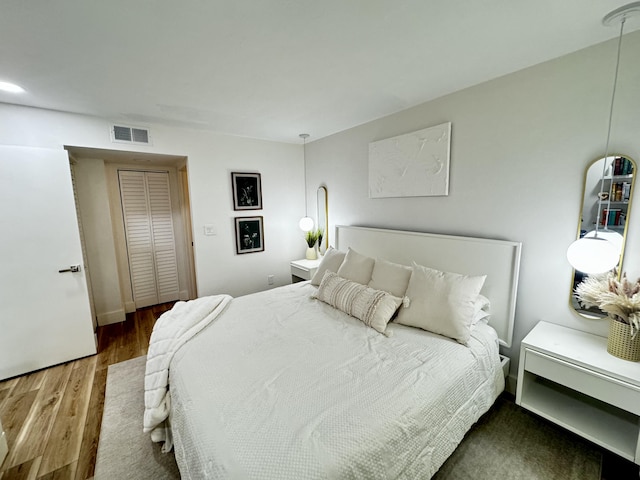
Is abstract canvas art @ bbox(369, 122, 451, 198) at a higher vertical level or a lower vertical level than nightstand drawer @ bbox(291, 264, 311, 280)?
higher

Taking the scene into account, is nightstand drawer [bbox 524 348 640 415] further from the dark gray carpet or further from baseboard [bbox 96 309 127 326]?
baseboard [bbox 96 309 127 326]

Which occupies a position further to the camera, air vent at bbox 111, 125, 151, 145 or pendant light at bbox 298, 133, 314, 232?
pendant light at bbox 298, 133, 314, 232

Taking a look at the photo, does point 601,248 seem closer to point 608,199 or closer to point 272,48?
point 608,199

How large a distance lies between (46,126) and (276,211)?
2.43 m

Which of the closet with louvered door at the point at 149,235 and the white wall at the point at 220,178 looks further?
the closet with louvered door at the point at 149,235

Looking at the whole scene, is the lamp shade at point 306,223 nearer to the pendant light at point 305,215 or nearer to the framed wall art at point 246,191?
the pendant light at point 305,215

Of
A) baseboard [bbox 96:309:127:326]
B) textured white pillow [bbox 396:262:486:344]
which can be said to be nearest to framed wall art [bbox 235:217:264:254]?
baseboard [bbox 96:309:127:326]

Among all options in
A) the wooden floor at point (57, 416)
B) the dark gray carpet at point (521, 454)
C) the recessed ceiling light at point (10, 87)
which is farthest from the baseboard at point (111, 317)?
the dark gray carpet at point (521, 454)

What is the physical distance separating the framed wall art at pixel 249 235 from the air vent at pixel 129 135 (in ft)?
4.31

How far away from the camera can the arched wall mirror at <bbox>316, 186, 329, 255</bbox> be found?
3.70m

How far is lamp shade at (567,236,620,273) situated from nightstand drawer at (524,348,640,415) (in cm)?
56

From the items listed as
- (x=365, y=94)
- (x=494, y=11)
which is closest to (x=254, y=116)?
(x=365, y=94)

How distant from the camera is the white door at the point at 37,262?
2.31 metres

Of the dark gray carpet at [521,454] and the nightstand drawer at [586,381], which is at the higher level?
the nightstand drawer at [586,381]
